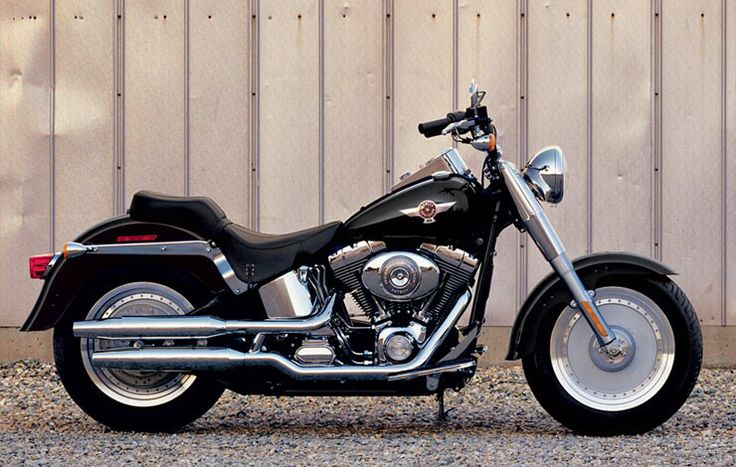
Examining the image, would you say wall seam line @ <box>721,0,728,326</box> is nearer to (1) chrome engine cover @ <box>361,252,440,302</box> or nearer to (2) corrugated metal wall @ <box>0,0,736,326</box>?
(2) corrugated metal wall @ <box>0,0,736,326</box>

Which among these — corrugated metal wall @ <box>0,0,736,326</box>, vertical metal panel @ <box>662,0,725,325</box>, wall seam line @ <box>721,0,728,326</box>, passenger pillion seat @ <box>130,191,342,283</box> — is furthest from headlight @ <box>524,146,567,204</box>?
wall seam line @ <box>721,0,728,326</box>

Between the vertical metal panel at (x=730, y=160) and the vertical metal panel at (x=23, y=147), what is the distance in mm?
3785

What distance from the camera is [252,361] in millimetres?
5344

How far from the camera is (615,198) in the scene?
7.76 meters

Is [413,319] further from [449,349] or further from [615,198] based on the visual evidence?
[615,198]

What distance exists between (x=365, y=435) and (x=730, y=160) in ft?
Answer: 10.7

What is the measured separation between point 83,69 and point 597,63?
2.88 meters

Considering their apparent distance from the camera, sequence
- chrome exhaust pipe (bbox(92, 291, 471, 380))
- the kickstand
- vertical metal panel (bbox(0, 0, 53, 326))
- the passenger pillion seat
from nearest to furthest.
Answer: chrome exhaust pipe (bbox(92, 291, 471, 380)) → the passenger pillion seat → the kickstand → vertical metal panel (bbox(0, 0, 53, 326))

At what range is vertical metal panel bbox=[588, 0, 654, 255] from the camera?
25.4 ft

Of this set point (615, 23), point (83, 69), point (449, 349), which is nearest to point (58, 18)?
point (83, 69)

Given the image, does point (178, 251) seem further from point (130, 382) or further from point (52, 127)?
point (52, 127)

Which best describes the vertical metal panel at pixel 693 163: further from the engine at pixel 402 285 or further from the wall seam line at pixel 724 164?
the engine at pixel 402 285

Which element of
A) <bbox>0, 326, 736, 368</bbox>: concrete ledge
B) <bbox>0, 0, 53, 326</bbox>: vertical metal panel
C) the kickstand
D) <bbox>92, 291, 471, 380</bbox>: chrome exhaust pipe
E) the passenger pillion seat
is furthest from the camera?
<bbox>0, 0, 53, 326</bbox>: vertical metal panel

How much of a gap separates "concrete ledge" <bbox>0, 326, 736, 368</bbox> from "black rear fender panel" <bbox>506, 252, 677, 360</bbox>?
2.27 metres
